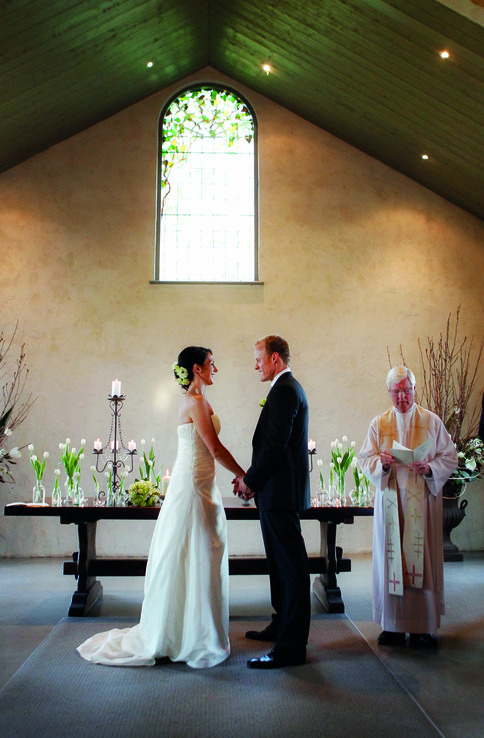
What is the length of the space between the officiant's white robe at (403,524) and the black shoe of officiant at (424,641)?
9cm

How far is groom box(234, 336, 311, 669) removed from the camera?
10.8 ft

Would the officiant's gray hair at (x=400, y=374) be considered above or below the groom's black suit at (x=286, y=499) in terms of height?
above

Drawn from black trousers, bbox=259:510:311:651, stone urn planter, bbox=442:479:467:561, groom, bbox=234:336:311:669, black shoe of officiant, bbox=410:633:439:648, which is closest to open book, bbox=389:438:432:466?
groom, bbox=234:336:311:669

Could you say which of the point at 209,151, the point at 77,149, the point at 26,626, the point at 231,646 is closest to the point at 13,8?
the point at 77,149

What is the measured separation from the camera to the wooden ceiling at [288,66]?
5.12 metres

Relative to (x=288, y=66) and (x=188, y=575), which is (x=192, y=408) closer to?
(x=188, y=575)

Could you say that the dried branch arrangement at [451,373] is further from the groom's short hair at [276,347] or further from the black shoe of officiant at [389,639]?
the groom's short hair at [276,347]

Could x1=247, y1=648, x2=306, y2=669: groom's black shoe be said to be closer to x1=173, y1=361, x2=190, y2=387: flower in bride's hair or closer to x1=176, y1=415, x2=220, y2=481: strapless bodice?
x1=176, y1=415, x2=220, y2=481: strapless bodice

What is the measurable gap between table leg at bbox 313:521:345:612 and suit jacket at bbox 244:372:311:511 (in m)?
1.50

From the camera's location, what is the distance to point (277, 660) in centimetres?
329

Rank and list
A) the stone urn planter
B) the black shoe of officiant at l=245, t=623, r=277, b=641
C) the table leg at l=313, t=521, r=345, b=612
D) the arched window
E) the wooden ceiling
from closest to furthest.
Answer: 1. the black shoe of officiant at l=245, t=623, r=277, b=641
2. the table leg at l=313, t=521, r=345, b=612
3. the wooden ceiling
4. the stone urn planter
5. the arched window

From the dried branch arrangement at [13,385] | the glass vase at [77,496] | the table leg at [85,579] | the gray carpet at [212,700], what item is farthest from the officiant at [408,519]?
the dried branch arrangement at [13,385]

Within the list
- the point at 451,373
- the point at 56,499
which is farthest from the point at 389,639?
the point at 451,373

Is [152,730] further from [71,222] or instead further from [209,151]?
[209,151]
